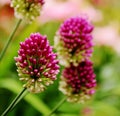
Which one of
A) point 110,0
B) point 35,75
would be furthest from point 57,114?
point 110,0

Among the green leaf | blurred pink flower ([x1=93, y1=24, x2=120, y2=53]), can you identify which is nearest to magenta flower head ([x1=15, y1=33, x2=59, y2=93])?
the green leaf

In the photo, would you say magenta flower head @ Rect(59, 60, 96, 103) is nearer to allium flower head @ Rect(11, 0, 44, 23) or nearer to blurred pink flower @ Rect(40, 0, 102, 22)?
allium flower head @ Rect(11, 0, 44, 23)

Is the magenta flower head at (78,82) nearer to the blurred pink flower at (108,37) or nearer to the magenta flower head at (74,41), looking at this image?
the magenta flower head at (74,41)

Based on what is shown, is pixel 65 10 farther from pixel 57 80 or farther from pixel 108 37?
pixel 57 80

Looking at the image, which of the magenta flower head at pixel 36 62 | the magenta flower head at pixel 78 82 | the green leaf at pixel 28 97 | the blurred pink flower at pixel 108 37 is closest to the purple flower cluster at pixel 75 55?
the magenta flower head at pixel 78 82

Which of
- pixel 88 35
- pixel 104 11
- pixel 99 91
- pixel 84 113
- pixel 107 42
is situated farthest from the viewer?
pixel 104 11

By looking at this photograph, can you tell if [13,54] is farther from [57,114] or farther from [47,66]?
[47,66]
